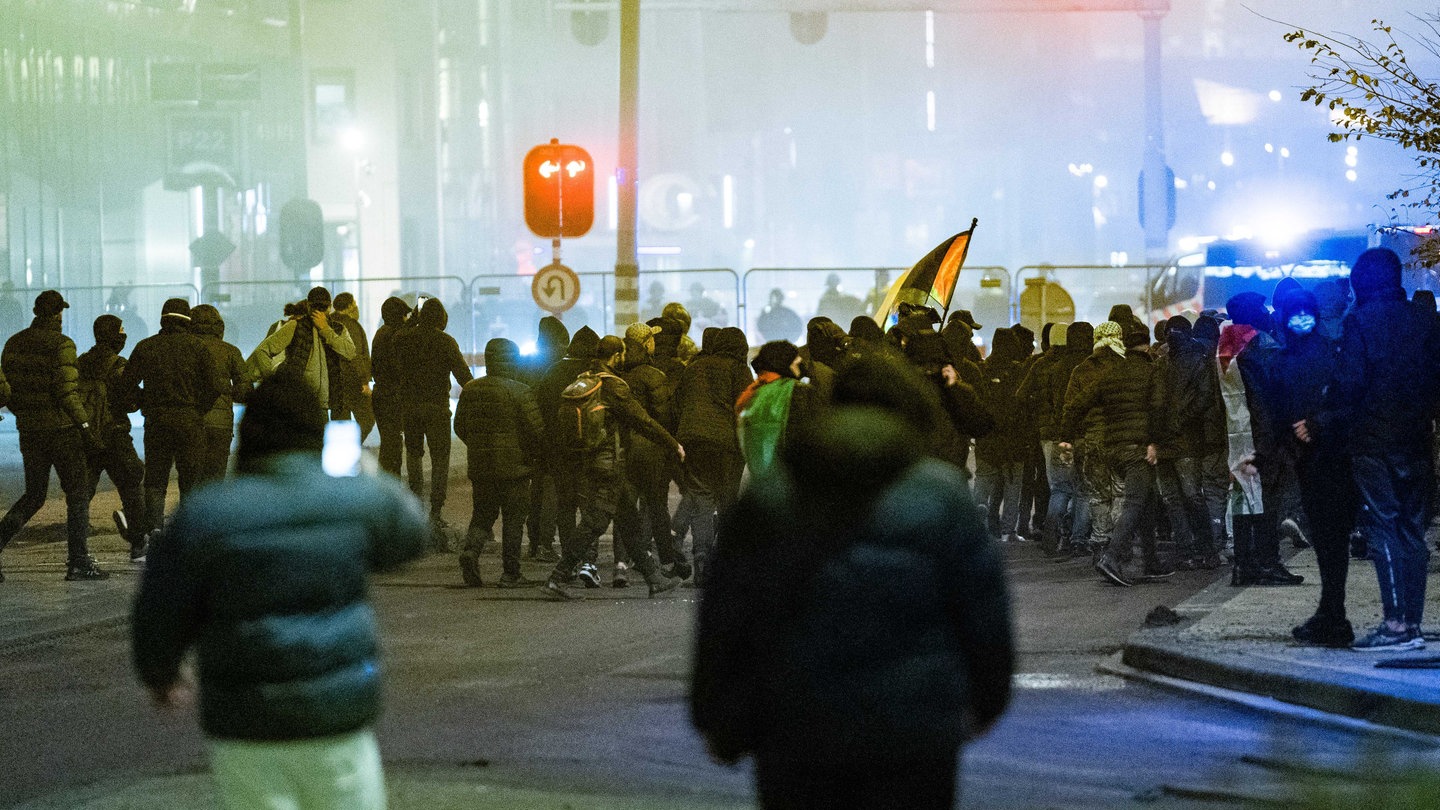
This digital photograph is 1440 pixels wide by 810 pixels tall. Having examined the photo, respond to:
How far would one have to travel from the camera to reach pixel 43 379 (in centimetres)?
1162

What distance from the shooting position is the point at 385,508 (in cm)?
396

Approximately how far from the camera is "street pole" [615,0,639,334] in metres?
18.8

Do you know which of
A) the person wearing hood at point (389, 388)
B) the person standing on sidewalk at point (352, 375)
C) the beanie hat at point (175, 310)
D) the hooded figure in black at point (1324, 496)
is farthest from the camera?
the person standing on sidewalk at point (352, 375)

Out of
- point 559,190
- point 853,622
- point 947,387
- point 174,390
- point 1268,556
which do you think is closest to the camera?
point 853,622

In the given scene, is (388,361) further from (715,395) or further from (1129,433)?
(1129,433)

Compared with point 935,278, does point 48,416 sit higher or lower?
lower

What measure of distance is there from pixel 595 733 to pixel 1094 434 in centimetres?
614

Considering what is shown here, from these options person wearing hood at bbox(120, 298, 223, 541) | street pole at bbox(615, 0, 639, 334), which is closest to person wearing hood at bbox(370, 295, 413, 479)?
person wearing hood at bbox(120, 298, 223, 541)

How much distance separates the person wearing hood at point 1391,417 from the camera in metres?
7.83

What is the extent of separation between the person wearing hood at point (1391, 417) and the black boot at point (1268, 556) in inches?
120

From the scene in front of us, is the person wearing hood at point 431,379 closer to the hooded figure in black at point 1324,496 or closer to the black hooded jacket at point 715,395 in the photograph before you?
the black hooded jacket at point 715,395

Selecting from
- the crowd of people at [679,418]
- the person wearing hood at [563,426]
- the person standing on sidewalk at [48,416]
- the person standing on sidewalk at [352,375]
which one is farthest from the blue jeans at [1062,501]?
the person standing on sidewalk at [48,416]

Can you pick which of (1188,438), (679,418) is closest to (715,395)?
(679,418)

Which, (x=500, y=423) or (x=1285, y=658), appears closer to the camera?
(x=1285, y=658)
